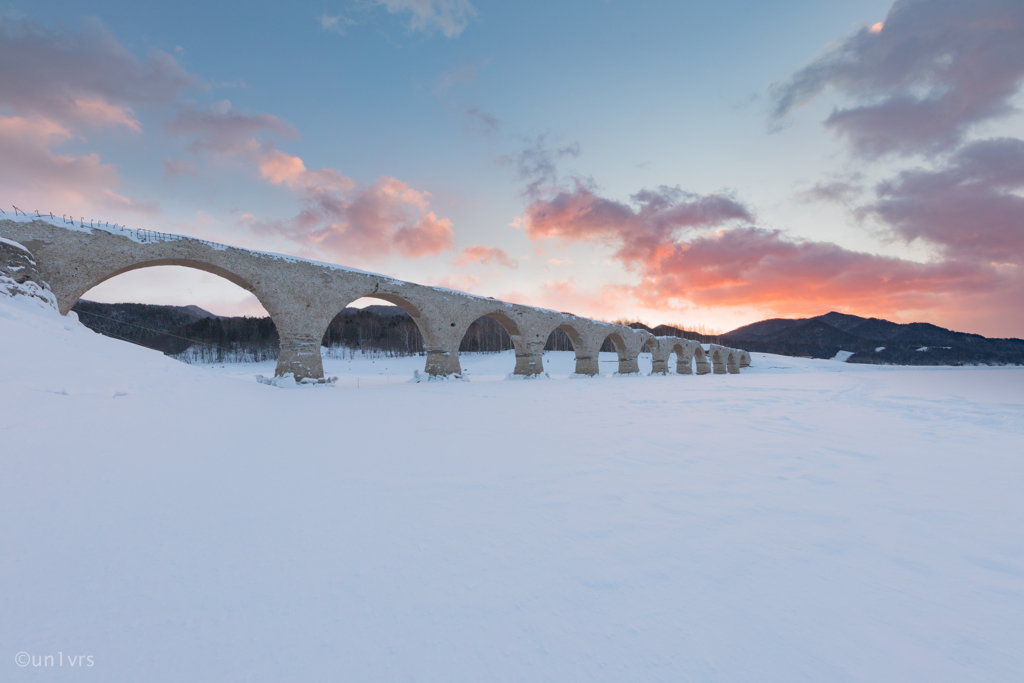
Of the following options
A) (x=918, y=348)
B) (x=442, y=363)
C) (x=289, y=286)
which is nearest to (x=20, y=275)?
(x=289, y=286)

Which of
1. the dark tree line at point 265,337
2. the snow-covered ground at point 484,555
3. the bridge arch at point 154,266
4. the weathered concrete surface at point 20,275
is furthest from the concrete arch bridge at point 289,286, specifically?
the dark tree line at point 265,337

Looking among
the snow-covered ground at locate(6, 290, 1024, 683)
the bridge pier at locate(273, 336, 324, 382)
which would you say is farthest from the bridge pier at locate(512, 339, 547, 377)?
the snow-covered ground at locate(6, 290, 1024, 683)

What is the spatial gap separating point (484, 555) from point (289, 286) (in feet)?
41.3

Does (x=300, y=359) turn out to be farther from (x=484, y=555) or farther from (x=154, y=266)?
(x=484, y=555)

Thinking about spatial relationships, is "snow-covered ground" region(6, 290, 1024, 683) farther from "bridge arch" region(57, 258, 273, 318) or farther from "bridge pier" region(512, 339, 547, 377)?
"bridge pier" region(512, 339, 547, 377)

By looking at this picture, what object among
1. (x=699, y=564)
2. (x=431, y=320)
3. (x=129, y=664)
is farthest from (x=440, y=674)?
(x=431, y=320)

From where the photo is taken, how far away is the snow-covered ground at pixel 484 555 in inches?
47.0

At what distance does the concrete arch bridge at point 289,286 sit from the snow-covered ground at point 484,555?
6.98 m

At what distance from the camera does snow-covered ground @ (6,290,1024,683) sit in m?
1.19

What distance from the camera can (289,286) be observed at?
1198 cm

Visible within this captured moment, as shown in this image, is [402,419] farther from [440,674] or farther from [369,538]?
[440,674]

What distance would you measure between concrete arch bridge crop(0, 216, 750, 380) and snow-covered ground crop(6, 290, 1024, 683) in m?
6.98

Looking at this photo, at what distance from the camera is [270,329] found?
4903 cm

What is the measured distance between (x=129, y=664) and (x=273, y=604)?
1.24 ft
